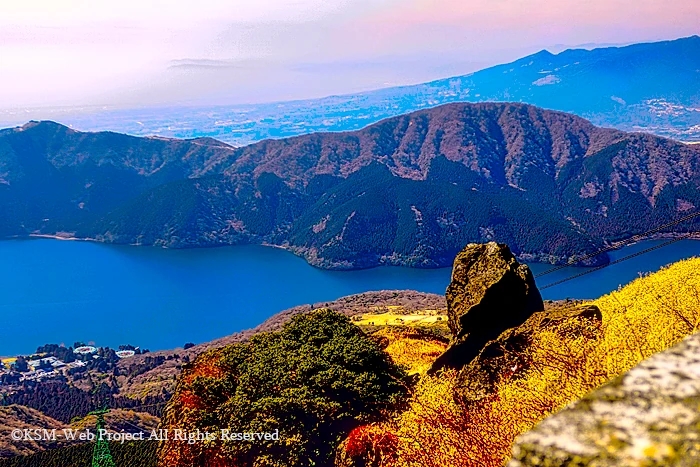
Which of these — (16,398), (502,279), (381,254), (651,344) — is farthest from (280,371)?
(381,254)

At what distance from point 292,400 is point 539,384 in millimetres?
8326

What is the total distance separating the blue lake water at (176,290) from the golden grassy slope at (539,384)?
11209 cm

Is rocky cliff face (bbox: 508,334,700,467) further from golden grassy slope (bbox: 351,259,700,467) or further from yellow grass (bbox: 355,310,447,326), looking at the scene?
yellow grass (bbox: 355,310,447,326)

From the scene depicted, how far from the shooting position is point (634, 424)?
2266mm

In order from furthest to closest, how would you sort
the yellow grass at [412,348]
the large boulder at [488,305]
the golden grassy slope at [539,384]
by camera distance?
the yellow grass at [412,348] → the large boulder at [488,305] → the golden grassy slope at [539,384]

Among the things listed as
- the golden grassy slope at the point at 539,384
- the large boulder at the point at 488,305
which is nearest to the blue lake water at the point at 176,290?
the large boulder at the point at 488,305

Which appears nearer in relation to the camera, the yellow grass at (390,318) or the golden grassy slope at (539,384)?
the golden grassy slope at (539,384)

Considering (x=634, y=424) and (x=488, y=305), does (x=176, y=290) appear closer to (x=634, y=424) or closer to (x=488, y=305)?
(x=488, y=305)

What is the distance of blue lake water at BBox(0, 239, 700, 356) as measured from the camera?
128m

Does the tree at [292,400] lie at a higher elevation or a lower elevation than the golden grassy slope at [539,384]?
lower

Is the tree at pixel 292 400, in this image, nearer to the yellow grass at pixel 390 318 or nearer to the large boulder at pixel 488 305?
A: the large boulder at pixel 488 305

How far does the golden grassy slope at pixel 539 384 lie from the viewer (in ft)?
35.2

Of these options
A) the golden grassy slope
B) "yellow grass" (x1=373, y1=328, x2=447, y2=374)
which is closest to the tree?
the golden grassy slope

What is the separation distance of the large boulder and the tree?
241 cm
